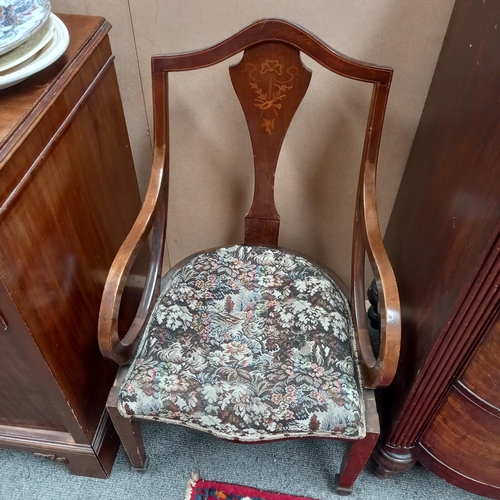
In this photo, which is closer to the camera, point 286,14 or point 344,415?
point 344,415

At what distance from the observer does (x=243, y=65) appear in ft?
3.05

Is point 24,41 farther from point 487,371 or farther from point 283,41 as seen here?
point 487,371

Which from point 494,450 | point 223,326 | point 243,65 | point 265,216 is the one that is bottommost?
point 494,450

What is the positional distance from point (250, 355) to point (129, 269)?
0.29m

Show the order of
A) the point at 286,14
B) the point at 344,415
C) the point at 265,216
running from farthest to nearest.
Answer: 1. the point at 265,216
2. the point at 286,14
3. the point at 344,415

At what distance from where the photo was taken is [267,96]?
3.15 feet

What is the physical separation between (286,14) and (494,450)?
3.12ft

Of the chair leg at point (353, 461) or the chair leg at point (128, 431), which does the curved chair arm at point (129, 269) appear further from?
the chair leg at point (353, 461)

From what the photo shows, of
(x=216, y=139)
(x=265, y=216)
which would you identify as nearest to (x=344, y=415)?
(x=265, y=216)

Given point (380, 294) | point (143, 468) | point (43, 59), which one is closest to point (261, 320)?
point (380, 294)

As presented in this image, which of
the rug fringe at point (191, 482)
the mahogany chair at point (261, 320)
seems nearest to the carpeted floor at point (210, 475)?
the rug fringe at point (191, 482)

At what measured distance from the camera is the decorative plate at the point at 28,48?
29.2 inches

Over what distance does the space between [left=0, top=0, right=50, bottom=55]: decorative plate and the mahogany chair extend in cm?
22

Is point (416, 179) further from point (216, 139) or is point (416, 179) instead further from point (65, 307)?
point (65, 307)
